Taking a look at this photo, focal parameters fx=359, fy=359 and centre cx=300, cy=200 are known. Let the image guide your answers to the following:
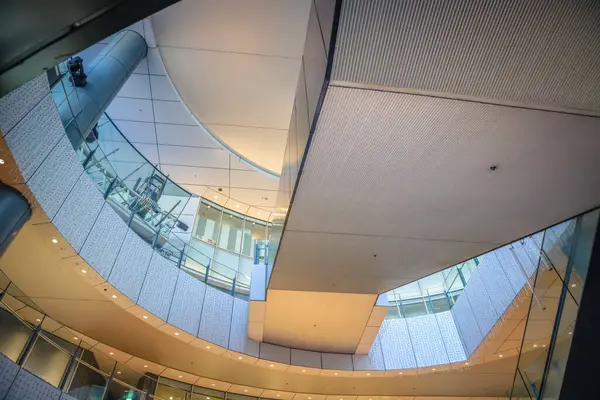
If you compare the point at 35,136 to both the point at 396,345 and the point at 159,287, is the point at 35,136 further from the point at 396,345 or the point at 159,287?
the point at 396,345

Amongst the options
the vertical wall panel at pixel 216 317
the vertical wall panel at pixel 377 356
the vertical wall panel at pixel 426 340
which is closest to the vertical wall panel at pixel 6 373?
the vertical wall panel at pixel 216 317

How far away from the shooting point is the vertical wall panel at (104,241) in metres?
6.72

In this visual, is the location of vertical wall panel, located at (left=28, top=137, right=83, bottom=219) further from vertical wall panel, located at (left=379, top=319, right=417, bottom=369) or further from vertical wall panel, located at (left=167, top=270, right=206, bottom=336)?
vertical wall panel, located at (left=379, top=319, right=417, bottom=369)

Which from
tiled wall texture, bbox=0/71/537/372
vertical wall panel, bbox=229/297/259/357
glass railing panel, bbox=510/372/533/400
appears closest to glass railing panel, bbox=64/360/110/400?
tiled wall texture, bbox=0/71/537/372

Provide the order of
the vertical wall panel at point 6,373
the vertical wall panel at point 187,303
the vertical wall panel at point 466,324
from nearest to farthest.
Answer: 1. the vertical wall panel at point 6,373
2. the vertical wall panel at point 187,303
3. the vertical wall panel at point 466,324

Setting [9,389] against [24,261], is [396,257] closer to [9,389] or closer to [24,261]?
[9,389]

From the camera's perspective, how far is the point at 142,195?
979cm

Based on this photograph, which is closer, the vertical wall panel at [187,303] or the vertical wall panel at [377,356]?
the vertical wall panel at [187,303]

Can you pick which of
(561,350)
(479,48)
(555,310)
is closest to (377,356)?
(555,310)

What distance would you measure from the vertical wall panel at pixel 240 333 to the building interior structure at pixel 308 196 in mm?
68

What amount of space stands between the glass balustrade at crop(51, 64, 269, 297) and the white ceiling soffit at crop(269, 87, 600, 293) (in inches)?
170

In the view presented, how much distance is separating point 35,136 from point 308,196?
396 centimetres

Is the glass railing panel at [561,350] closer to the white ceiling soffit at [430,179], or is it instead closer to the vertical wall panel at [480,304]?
the white ceiling soffit at [430,179]

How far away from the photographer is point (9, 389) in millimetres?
5645
